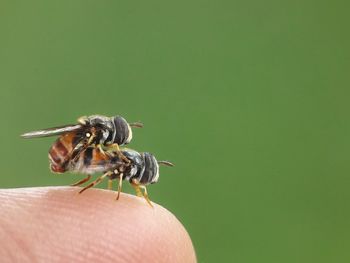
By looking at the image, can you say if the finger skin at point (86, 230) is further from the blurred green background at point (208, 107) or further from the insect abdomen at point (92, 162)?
the blurred green background at point (208, 107)

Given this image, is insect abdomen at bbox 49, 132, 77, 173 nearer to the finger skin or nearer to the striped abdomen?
the striped abdomen

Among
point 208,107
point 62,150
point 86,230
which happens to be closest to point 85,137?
point 62,150

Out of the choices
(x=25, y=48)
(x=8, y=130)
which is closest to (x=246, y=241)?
(x=8, y=130)

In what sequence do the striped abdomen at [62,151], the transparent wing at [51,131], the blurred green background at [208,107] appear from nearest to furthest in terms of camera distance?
the transparent wing at [51,131]
the striped abdomen at [62,151]
the blurred green background at [208,107]

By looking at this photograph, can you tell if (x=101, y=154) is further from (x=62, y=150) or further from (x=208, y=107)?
(x=208, y=107)

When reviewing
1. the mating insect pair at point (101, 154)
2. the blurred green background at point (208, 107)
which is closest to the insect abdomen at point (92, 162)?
the mating insect pair at point (101, 154)

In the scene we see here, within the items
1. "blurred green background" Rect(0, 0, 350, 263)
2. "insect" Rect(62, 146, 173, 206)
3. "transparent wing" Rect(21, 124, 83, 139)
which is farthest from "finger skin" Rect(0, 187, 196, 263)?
"blurred green background" Rect(0, 0, 350, 263)
